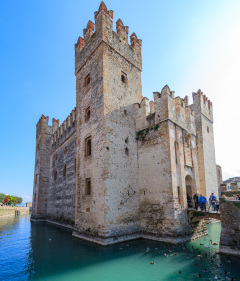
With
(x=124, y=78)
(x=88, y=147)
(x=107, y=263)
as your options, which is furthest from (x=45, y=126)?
(x=107, y=263)

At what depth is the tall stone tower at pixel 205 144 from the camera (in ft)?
53.3

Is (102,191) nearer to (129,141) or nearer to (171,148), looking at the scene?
(129,141)

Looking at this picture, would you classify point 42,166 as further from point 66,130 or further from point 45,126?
point 66,130

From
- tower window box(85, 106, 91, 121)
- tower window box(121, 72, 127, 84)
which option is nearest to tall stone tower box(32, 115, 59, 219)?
tower window box(85, 106, 91, 121)

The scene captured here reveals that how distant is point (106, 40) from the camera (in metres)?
13.4

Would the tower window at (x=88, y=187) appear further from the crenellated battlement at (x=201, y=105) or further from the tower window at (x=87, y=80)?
the crenellated battlement at (x=201, y=105)

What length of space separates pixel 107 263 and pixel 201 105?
14855 millimetres

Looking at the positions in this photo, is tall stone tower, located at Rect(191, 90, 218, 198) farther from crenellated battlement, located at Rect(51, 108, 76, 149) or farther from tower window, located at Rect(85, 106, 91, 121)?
crenellated battlement, located at Rect(51, 108, 76, 149)

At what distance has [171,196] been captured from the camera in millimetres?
10852

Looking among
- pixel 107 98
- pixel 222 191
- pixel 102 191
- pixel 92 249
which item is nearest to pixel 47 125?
pixel 107 98

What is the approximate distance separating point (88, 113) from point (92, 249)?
341 inches

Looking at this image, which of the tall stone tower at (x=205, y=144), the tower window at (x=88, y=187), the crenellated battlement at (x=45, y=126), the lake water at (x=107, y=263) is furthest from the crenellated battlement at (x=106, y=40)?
the crenellated battlement at (x=45, y=126)

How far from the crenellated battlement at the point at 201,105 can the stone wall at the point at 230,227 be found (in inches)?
413

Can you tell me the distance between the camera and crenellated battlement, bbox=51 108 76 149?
19.3m
